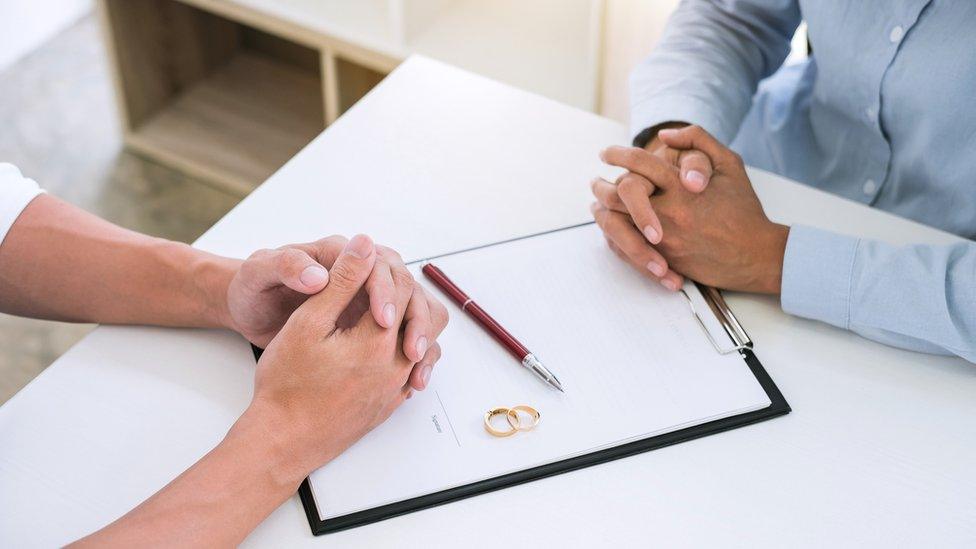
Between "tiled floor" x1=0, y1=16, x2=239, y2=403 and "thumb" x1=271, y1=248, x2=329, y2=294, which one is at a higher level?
"thumb" x1=271, y1=248, x2=329, y2=294

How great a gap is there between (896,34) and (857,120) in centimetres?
15

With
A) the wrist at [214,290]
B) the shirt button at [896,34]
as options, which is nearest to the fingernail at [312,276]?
the wrist at [214,290]

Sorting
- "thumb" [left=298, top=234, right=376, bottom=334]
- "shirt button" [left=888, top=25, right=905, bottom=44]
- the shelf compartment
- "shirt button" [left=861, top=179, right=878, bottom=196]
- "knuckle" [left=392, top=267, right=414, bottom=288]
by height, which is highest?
"shirt button" [left=888, top=25, right=905, bottom=44]

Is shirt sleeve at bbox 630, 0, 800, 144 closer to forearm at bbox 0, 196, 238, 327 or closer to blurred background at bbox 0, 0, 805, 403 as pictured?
blurred background at bbox 0, 0, 805, 403

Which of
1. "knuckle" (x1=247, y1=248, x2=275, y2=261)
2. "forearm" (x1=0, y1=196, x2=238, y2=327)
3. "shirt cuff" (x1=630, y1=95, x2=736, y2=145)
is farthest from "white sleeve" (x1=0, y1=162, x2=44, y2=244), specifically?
"shirt cuff" (x1=630, y1=95, x2=736, y2=145)

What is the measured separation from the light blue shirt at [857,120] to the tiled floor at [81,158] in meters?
1.40

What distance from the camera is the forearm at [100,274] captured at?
0.97m

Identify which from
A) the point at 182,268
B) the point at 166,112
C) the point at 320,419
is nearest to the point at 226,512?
the point at 320,419

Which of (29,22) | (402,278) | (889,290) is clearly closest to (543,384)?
(402,278)

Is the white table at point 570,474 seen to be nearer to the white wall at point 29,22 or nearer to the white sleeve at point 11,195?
the white sleeve at point 11,195

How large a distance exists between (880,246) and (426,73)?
655mm

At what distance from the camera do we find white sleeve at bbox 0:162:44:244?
3.29 feet

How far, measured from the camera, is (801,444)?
902 millimetres

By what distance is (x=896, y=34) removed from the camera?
3.85ft
